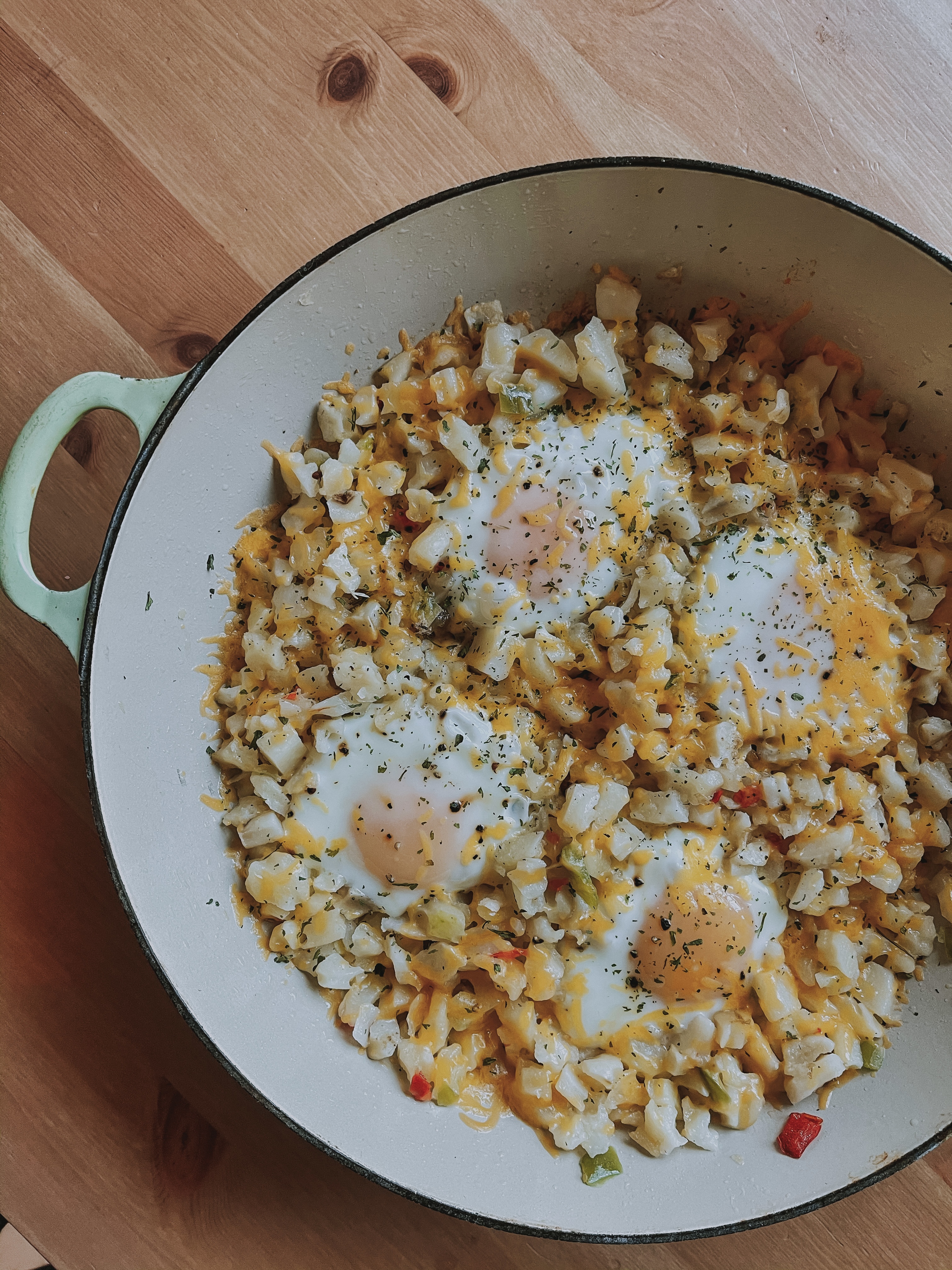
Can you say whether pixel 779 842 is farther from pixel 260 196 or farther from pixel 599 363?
pixel 260 196

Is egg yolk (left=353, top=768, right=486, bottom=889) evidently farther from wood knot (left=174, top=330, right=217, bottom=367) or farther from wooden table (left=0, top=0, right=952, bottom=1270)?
wood knot (left=174, top=330, right=217, bottom=367)

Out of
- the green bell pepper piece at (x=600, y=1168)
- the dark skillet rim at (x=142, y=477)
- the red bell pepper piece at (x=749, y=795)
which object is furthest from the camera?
the red bell pepper piece at (x=749, y=795)

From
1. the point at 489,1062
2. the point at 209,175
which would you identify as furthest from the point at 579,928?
the point at 209,175

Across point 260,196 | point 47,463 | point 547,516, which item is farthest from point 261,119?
point 547,516

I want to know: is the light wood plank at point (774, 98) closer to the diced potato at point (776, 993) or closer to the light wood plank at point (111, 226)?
the light wood plank at point (111, 226)

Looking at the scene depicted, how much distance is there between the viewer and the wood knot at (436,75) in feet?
6.09

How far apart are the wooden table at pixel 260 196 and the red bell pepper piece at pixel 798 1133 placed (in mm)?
329

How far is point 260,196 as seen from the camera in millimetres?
1849

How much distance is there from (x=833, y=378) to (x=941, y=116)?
0.63 metres

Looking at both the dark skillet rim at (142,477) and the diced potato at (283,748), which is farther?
the diced potato at (283,748)

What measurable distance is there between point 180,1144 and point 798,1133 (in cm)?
127

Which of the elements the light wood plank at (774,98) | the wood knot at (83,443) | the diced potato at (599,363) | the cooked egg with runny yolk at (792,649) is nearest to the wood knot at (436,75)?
the light wood plank at (774,98)

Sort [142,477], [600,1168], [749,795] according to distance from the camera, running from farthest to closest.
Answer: [749,795], [600,1168], [142,477]

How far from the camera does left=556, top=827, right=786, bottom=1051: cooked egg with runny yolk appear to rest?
173 cm
